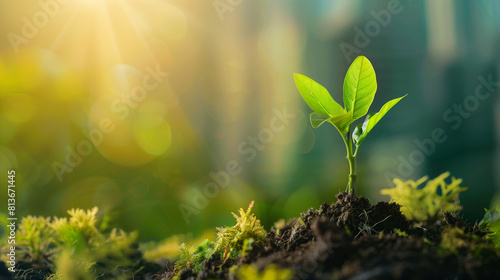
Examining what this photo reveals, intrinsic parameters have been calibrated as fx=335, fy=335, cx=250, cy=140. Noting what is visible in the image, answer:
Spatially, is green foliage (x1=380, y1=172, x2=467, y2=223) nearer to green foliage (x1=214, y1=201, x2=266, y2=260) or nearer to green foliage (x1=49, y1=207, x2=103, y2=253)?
green foliage (x1=214, y1=201, x2=266, y2=260)

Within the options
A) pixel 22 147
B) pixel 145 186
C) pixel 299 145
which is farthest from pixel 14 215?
pixel 299 145

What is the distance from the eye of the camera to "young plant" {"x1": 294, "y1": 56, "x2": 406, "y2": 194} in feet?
2.43

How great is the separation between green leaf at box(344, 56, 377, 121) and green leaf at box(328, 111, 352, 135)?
0.04 metres

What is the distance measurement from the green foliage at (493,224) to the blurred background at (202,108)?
0.55 metres

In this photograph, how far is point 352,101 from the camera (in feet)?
2.57

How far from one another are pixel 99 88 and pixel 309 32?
3.15 ft

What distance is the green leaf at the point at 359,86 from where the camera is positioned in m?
0.74

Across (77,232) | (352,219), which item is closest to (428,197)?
(352,219)

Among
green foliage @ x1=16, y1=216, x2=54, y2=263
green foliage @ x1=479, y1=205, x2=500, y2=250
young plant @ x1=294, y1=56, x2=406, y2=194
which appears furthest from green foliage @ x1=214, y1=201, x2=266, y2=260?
green foliage @ x1=16, y1=216, x2=54, y2=263

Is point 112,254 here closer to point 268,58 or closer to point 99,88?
point 99,88

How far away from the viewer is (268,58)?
1.44 meters

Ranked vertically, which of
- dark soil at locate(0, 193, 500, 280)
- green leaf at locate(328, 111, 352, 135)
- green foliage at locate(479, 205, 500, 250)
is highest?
green leaf at locate(328, 111, 352, 135)

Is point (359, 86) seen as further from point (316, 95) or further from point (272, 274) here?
point (272, 274)

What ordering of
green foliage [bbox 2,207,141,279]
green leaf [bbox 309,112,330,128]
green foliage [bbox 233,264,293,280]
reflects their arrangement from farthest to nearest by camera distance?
green foliage [bbox 2,207,141,279], green leaf [bbox 309,112,330,128], green foliage [bbox 233,264,293,280]
